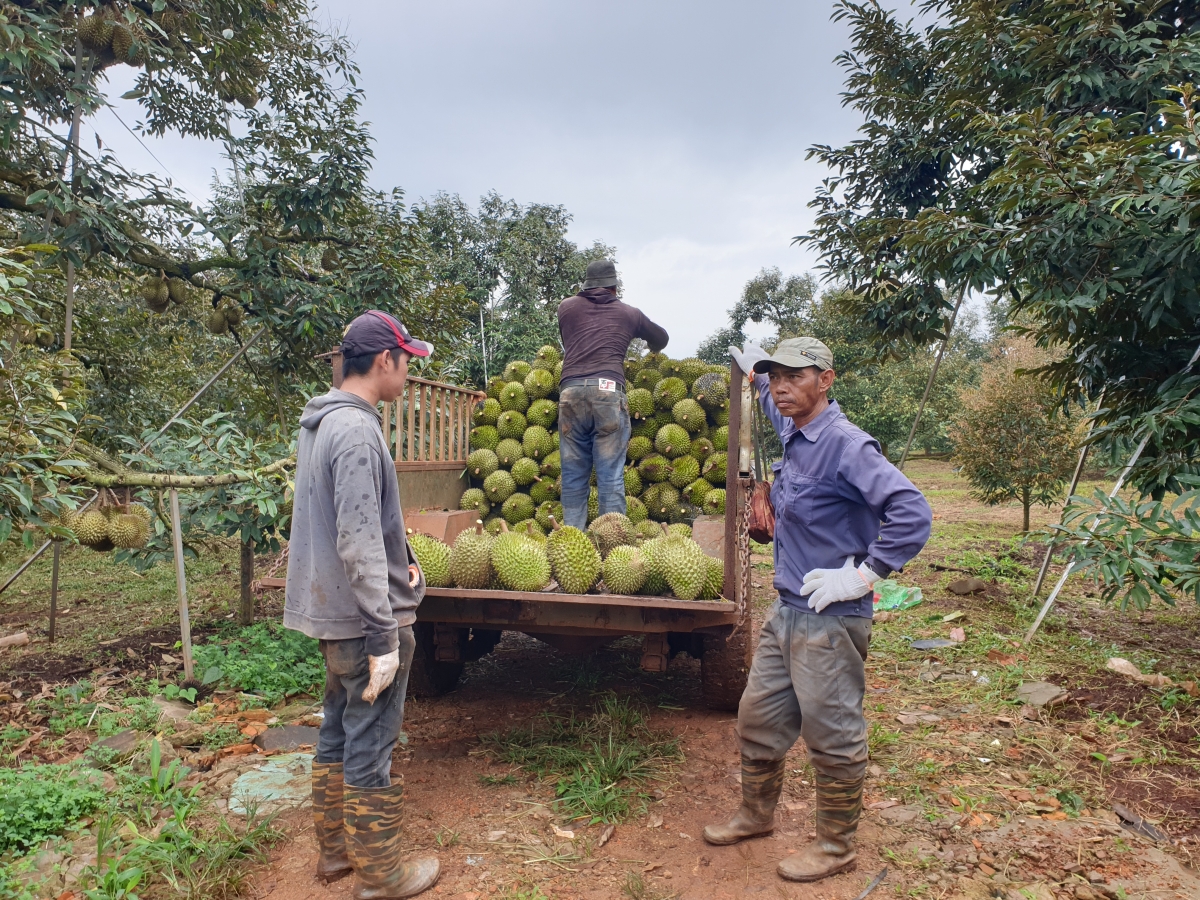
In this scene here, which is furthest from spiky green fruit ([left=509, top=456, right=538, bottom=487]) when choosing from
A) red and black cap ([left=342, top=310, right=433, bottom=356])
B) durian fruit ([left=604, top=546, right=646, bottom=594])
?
red and black cap ([left=342, top=310, right=433, bottom=356])

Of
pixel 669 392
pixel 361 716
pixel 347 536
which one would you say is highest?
pixel 669 392

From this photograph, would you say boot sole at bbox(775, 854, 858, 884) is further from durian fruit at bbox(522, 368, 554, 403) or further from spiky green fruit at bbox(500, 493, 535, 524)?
durian fruit at bbox(522, 368, 554, 403)

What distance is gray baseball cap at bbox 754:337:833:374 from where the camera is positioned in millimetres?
2609

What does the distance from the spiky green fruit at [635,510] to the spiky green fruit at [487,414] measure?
1.29 meters

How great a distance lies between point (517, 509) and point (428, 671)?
1393 millimetres

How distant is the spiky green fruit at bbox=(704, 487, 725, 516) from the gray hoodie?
253cm

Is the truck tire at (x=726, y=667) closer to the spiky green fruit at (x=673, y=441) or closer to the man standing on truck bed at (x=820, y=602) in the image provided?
the man standing on truck bed at (x=820, y=602)

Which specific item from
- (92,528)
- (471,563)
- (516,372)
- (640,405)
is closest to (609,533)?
(471,563)

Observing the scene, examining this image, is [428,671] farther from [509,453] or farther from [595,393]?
[595,393]

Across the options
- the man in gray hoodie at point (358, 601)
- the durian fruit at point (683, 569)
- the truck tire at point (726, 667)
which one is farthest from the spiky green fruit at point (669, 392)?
the man in gray hoodie at point (358, 601)

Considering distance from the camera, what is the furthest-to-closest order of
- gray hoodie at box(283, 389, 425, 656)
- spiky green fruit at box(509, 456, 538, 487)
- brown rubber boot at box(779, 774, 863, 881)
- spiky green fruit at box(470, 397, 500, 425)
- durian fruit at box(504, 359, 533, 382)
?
durian fruit at box(504, 359, 533, 382)
spiky green fruit at box(470, 397, 500, 425)
spiky green fruit at box(509, 456, 538, 487)
brown rubber boot at box(779, 774, 863, 881)
gray hoodie at box(283, 389, 425, 656)

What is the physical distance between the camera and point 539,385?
543 cm

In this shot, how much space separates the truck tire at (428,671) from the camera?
3.88 meters

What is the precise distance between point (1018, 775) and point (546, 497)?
10.7ft
